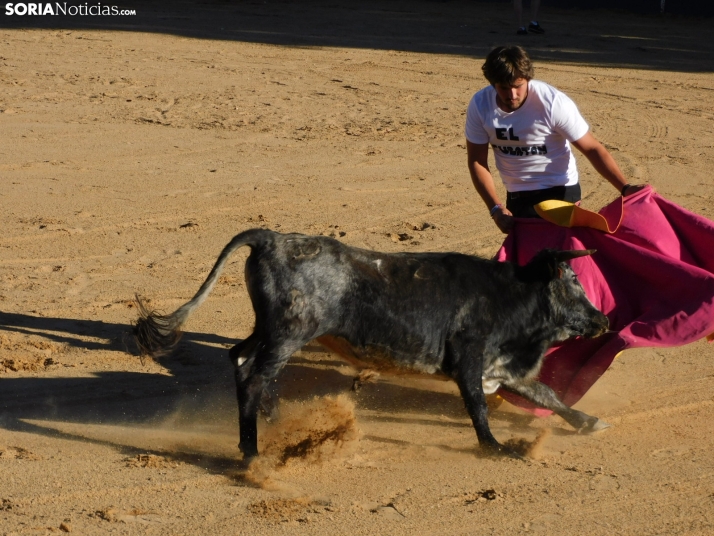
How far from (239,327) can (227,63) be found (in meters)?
8.13

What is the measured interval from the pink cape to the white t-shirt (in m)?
0.27

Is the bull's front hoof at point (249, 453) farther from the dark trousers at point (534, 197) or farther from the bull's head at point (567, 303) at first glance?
the dark trousers at point (534, 197)

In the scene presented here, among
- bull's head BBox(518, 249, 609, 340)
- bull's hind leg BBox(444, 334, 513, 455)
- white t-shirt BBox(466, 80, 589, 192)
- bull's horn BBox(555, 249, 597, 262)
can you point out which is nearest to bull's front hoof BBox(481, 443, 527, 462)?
bull's hind leg BBox(444, 334, 513, 455)

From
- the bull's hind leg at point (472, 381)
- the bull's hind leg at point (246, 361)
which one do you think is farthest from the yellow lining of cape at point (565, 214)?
the bull's hind leg at point (246, 361)

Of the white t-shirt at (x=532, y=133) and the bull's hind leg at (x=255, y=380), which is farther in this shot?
the white t-shirt at (x=532, y=133)

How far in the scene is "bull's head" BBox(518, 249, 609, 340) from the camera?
16.4 feet

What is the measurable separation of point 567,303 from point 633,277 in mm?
515

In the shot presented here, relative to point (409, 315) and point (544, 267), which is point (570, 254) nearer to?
point (544, 267)

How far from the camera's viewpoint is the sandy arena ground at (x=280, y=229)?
14.3 ft

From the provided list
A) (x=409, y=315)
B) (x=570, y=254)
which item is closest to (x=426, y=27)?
(x=570, y=254)

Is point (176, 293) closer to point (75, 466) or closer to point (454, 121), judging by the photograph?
point (75, 466)

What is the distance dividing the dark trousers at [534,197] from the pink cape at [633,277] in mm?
115

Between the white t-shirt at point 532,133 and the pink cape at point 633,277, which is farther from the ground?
the white t-shirt at point 532,133

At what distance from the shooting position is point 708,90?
Result: 43.7ft
